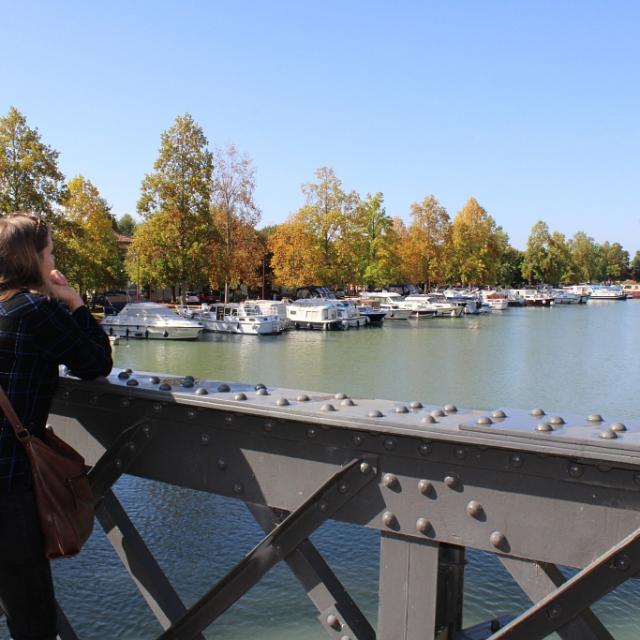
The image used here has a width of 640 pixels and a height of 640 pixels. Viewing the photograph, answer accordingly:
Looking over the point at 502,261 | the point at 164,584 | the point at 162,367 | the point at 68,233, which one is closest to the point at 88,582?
the point at 164,584

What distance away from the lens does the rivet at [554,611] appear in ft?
6.82

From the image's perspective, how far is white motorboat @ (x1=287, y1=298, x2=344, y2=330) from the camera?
51000 millimetres

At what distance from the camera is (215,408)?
2.73m

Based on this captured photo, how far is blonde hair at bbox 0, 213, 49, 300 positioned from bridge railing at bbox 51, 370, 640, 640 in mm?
626

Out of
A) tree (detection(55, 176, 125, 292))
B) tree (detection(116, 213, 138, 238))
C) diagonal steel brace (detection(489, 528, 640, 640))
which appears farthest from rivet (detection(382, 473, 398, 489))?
tree (detection(116, 213, 138, 238))

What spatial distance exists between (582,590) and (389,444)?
28.0 inches

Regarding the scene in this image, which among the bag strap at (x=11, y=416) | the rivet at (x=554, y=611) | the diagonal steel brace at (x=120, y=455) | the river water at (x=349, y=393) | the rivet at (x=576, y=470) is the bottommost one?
the river water at (x=349, y=393)

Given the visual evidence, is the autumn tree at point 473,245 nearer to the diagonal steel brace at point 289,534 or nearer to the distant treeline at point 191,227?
the distant treeline at point 191,227

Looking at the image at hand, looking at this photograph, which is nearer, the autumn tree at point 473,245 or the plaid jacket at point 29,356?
the plaid jacket at point 29,356

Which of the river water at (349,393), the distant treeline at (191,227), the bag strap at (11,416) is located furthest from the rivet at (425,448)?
the distant treeline at (191,227)

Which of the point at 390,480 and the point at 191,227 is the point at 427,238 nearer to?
the point at 191,227

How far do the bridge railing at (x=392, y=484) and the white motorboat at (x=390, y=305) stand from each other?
60324 mm

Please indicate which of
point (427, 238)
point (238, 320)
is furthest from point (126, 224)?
point (238, 320)

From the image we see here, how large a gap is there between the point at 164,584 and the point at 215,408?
35.9 inches
